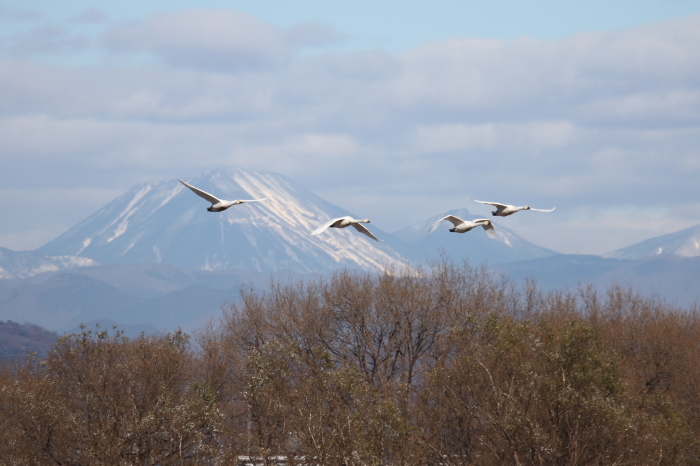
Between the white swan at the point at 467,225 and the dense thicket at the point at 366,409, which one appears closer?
the white swan at the point at 467,225

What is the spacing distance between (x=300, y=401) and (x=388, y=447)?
23.0 feet

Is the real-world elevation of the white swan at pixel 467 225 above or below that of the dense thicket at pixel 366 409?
above

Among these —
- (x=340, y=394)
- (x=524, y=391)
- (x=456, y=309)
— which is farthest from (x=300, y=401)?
(x=456, y=309)

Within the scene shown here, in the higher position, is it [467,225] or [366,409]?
[467,225]

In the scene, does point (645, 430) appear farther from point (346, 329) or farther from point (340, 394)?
point (346, 329)

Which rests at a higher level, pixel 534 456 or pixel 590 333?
pixel 590 333

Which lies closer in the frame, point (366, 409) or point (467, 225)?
point (467, 225)

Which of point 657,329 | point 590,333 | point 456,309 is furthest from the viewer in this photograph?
point 456,309

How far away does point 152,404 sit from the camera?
53.8m

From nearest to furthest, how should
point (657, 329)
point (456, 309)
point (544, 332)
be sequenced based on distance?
point (544, 332)
point (657, 329)
point (456, 309)

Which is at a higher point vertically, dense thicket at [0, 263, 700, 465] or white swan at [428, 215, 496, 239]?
Answer: white swan at [428, 215, 496, 239]

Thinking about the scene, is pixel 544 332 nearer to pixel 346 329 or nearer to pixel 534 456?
pixel 534 456

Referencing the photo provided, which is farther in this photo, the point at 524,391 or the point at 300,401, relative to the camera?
the point at 300,401

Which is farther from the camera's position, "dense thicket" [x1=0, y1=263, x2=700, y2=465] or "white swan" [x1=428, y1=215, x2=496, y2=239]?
"dense thicket" [x1=0, y1=263, x2=700, y2=465]
